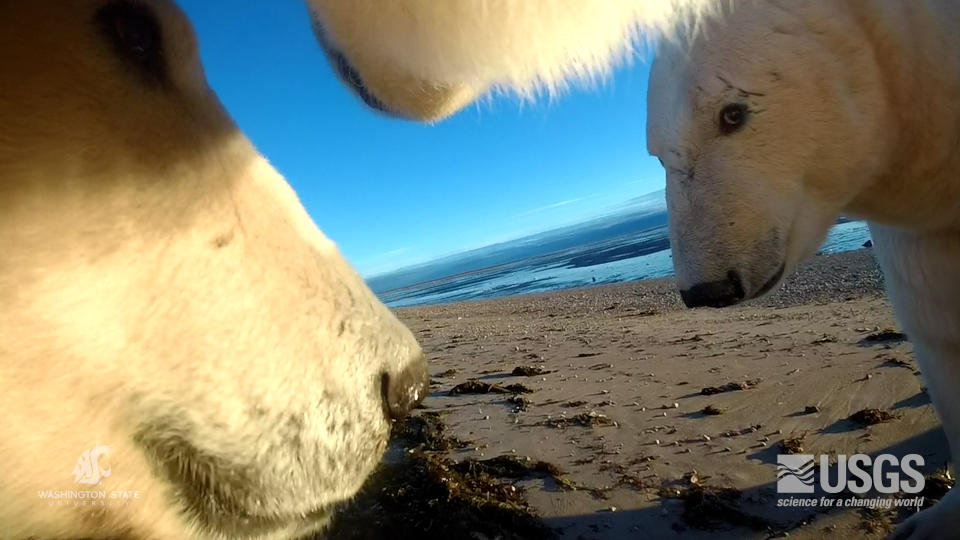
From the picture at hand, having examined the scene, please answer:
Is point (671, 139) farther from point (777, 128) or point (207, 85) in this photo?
point (207, 85)

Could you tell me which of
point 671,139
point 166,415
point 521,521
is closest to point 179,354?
point 166,415

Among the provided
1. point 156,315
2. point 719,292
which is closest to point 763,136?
point 719,292

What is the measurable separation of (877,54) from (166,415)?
2.82 metres

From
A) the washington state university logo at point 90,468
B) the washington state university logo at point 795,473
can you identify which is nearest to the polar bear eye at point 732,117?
the washington state university logo at point 795,473

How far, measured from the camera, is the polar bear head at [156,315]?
0.92 m

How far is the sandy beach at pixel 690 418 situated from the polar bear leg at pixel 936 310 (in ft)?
1.56

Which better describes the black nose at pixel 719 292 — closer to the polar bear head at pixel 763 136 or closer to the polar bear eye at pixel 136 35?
the polar bear head at pixel 763 136

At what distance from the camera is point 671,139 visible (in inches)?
102

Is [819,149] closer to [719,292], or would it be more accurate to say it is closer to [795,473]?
[719,292]

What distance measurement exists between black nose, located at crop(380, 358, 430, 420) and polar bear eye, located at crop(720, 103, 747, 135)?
74.3 inches

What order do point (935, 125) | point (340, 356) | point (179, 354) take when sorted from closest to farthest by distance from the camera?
1. point (179, 354)
2. point (340, 356)
3. point (935, 125)

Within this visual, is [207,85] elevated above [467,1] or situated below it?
above

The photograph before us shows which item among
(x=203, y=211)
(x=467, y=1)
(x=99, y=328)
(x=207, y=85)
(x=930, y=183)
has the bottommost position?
(x=930, y=183)

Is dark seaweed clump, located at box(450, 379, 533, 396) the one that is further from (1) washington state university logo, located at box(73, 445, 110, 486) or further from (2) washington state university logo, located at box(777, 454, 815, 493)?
(1) washington state university logo, located at box(73, 445, 110, 486)
